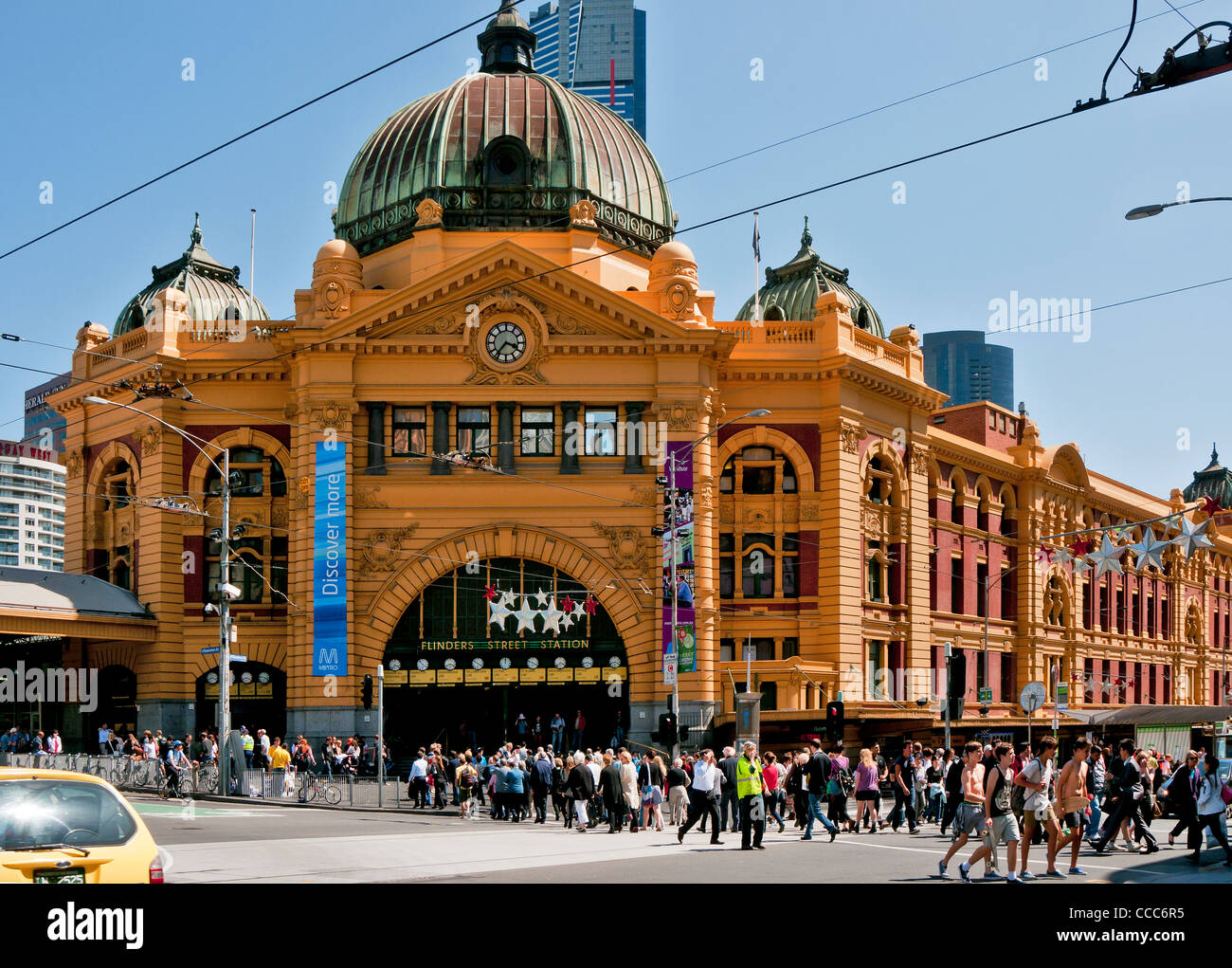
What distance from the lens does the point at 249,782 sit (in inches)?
1551

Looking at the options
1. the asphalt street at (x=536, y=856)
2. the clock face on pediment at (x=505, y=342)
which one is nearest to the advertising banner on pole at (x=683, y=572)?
the clock face on pediment at (x=505, y=342)

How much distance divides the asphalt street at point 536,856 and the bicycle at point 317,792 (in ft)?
18.7

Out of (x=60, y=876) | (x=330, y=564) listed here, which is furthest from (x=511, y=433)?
(x=60, y=876)

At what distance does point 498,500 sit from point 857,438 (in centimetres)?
1460

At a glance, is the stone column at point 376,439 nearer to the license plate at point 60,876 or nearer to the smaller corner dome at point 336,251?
the smaller corner dome at point 336,251

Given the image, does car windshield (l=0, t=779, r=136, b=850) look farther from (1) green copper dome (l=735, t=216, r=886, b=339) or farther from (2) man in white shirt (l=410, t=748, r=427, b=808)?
(1) green copper dome (l=735, t=216, r=886, b=339)

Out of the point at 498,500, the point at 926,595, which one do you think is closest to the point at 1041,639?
the point at 926,595

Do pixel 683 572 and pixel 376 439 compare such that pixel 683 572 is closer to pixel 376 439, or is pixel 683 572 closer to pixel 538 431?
pixel 538 431

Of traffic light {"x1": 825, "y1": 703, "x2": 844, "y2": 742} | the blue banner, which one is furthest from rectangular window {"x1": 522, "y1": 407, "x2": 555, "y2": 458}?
traffic light {"x1": 825, "y1": 703, "x2": 844, "y2": 742}

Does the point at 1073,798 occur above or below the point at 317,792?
above

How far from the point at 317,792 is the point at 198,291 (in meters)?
29.7

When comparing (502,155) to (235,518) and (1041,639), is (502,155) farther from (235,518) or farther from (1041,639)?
(1041,639)

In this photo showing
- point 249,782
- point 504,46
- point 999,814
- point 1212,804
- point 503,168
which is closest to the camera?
point 999,814

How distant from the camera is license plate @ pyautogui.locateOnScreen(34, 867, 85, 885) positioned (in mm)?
10242
